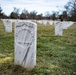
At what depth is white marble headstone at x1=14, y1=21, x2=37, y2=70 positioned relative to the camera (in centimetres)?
606

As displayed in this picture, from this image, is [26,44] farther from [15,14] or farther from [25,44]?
[15,14]

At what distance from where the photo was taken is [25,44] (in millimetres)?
6129

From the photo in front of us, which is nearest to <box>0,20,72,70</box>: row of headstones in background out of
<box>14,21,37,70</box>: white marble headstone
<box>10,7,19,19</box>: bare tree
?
<box>14,21,37,70</box>: white marble headstone

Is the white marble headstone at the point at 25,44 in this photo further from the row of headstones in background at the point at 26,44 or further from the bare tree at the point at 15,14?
the bare tree at the point at 15,14

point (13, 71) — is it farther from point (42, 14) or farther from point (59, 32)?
point (42, 14)

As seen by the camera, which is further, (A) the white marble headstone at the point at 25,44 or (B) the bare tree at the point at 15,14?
(B) the bare tree at the point at 15,14

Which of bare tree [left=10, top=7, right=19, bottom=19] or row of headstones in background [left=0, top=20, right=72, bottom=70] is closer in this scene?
row of headstones in background [left=0, top=20, right=72, bottom=70]

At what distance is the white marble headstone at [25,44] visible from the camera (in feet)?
19.9

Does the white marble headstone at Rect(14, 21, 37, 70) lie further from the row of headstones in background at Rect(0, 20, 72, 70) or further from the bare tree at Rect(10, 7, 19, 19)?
the bare tree at Rect(10, 7, 19, 19)

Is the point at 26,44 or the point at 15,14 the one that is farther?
the point at 15,14

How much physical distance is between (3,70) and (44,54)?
250cm

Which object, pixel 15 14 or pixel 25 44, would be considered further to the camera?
pixel 15 14

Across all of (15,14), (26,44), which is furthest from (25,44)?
(15,14)

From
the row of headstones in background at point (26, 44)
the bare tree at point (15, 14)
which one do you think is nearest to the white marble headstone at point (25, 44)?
the row of headstones in background at point (26, 44)
